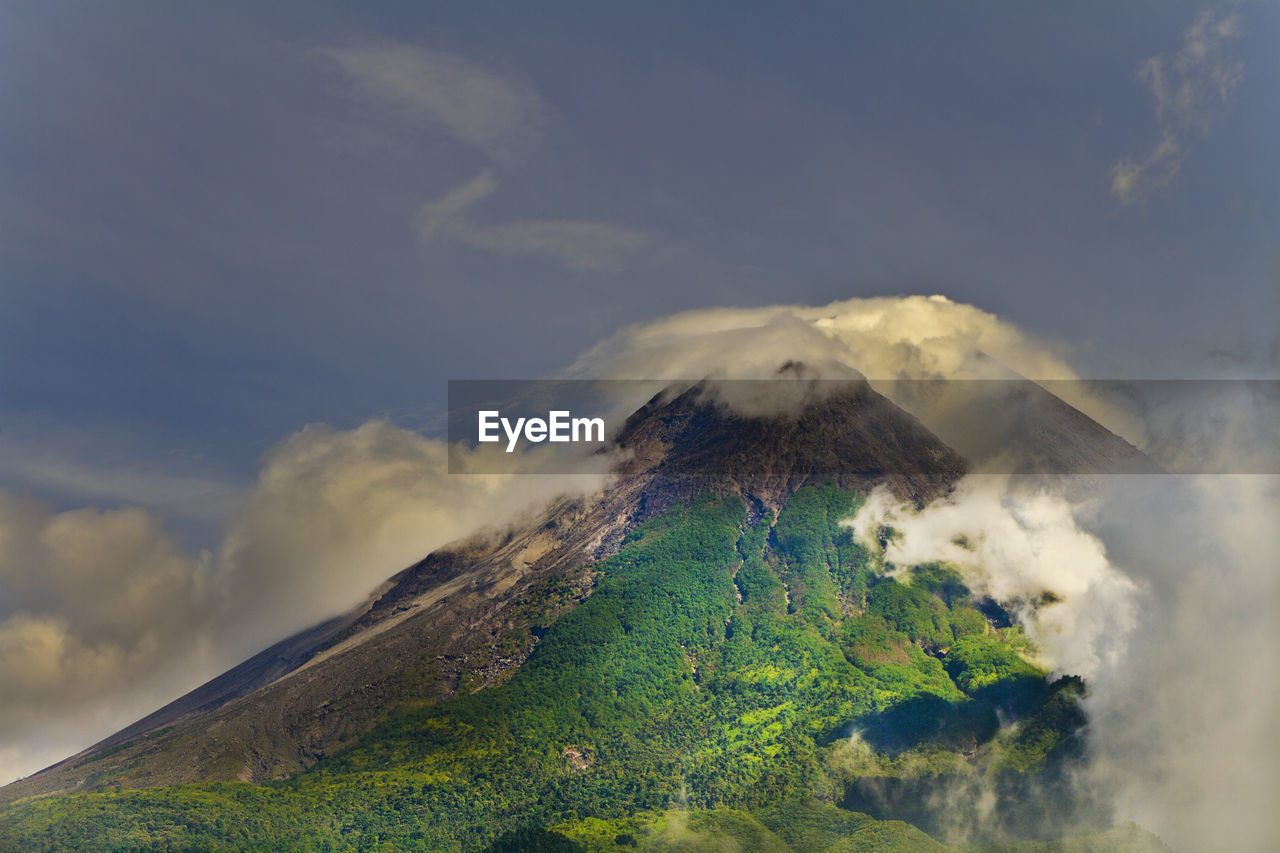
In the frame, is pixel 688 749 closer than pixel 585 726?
Yes

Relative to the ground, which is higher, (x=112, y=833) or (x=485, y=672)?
(x=485, y=672)

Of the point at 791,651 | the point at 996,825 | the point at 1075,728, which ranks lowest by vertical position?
the point at 996,825

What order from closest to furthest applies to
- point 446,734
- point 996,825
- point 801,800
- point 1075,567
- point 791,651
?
point 996,825 < point 801,800 < point 446,734 < point 791,651 < point 1075,567

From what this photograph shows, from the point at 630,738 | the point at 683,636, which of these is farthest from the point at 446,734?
the point at 683,636

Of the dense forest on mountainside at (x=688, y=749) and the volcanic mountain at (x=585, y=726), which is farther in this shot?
the volcanic mountain at (x=585, y=726)

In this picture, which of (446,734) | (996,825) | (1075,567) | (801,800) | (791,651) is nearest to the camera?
(996,825)

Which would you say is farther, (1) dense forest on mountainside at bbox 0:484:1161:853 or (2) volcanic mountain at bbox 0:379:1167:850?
(2) volcanic mountain at bbox 0:379:1167:850

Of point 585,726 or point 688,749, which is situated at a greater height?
point 585,726

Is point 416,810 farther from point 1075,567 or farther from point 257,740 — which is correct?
point 1075,567
